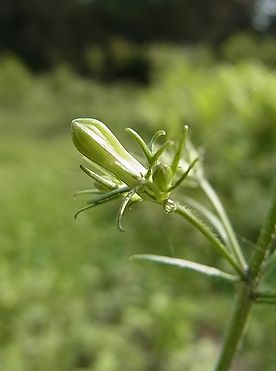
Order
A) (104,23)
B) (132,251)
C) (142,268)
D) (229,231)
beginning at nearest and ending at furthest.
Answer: (229,231), (142,268), (132,251), (104,23)

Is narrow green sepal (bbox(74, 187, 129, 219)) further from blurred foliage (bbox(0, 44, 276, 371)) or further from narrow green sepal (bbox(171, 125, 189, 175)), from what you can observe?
blurred foliage (bbox(0, 44, 276, 371))

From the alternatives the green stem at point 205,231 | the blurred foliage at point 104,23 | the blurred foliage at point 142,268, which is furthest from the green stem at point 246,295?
the blurred foliage at point 104,23

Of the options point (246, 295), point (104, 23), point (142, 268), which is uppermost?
point (104, 23)

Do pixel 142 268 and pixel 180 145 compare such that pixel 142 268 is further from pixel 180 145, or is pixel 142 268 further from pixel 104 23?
pixel 104 23

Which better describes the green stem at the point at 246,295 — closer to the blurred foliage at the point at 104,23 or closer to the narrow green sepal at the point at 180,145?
the narrow green sepal at the point at 180,145

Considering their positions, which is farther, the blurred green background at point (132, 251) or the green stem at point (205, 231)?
the blurred green background at point (132, 251)

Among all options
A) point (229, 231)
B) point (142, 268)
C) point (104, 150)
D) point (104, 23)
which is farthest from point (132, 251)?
point (104, 23)
